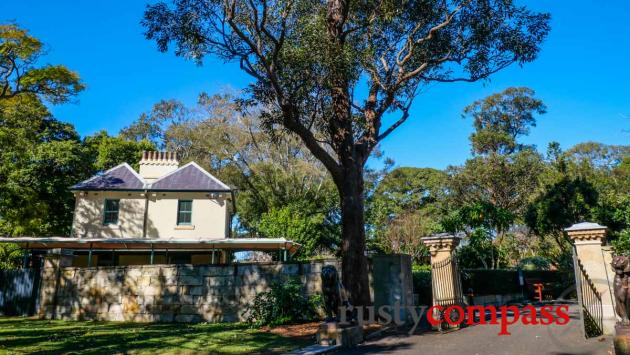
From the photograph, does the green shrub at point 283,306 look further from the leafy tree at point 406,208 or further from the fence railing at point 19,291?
the leafy tree at point 406,208

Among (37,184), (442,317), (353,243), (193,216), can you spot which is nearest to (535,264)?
(442,317)

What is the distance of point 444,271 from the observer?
11.7 meters

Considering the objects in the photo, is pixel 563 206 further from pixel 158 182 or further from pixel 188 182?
pixel 158 182

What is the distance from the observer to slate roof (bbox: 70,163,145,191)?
23513mm

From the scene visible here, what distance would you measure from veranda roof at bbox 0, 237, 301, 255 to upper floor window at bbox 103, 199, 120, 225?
2856 mm

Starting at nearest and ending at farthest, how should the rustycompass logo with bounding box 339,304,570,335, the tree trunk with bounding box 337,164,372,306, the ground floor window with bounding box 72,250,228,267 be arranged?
the rustycompass logo with bounding box 339,304,570,335 → the tree trunk with bounding box 337,164,372,306 → the ground floor window with bounding box 72,250,228,267

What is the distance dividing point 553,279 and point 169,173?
22.0 meters

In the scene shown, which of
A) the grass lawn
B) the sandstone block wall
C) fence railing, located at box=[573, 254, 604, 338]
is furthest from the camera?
the sandstone block wall

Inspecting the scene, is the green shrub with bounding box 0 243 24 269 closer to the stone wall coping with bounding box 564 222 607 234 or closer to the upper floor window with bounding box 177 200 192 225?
the upper floor window with bounding box 177 200 192 225

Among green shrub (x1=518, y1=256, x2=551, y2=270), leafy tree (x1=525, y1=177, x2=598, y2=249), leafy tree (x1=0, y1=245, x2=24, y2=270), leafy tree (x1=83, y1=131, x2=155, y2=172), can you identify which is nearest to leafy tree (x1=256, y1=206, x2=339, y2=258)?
leafy tree (x1=83, y1=131, x2=155, y2=172)

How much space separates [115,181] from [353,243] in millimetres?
17466

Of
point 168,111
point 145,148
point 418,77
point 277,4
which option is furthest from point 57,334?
point 168,111

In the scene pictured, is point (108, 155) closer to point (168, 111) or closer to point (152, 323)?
point (168, 111)

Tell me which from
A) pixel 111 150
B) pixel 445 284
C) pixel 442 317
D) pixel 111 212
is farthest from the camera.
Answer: pixel 111 150
